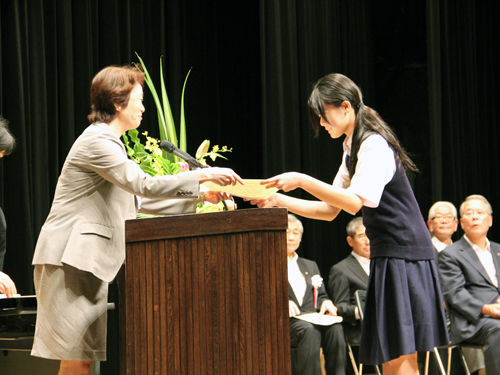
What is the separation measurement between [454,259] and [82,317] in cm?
294

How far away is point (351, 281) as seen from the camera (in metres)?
4.71

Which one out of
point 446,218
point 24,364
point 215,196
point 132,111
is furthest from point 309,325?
point 132,111

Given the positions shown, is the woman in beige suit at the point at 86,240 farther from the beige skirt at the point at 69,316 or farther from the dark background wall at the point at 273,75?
the dark background wall at the point at 273,75

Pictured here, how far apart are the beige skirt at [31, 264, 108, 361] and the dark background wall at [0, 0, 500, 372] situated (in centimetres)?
215

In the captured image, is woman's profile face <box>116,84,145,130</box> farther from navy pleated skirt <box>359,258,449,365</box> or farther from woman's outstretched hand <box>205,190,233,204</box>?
navy pleated skirt <box>359,258,449,365</box>

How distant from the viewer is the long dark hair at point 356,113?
7.53 feet

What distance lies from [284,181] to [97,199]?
24.5 inches

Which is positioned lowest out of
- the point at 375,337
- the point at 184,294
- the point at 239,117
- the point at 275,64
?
the point at 375,337

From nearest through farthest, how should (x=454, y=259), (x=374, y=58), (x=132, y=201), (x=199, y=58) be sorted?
(x=132, y=201) < (x=454, y=259) < (x=199, y=58) < (x=374, y=58)

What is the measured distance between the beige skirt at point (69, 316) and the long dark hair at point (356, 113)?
99 cm

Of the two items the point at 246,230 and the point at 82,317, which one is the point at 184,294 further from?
the point at 82,317

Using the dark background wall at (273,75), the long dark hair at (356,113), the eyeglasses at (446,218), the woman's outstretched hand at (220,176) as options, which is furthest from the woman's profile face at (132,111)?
the eyeglasses at (446,218)

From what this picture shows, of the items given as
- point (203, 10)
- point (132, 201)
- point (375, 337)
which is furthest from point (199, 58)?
point (375, 337)

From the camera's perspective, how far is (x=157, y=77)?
5340 millimetres
